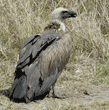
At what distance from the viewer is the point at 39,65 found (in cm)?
361

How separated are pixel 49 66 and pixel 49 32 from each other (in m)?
0.85

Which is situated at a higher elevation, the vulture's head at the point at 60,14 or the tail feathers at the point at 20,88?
the vulture's head at the point at 60,14

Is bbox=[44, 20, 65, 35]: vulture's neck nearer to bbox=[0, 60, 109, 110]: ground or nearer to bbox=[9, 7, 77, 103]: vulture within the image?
bbox=[9, 7, 77, 103]: vulture


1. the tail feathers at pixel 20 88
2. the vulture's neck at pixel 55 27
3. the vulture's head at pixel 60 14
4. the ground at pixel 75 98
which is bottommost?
the ground at pixel 75 98

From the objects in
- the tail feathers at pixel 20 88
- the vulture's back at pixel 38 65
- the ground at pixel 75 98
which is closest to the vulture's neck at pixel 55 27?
the vulture's back at pixel 38 65

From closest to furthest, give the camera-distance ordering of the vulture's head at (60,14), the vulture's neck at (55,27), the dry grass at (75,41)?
the vulture's neck at (55,27) → the vulture's head at (60,14) → the dry grass at (75,41)

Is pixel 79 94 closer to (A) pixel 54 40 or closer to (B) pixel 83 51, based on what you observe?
(A) pixel 54 40

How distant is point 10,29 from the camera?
19.8ft

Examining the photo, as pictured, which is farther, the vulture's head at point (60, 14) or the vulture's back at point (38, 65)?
the vulture's head at point (60, 14)

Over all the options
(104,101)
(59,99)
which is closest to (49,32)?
(59,99)

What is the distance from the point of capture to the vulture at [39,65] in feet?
11.6

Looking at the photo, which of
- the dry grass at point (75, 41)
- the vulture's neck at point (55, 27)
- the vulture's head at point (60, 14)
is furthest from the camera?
the dry grass at point (75, 41)

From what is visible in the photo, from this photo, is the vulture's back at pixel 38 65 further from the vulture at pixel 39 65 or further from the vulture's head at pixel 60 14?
the vulture's head at pixel 60 14

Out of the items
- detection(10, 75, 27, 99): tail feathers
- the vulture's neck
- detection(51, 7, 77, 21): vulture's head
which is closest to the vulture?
detection(10, 75, 27, 99): tail feathers
